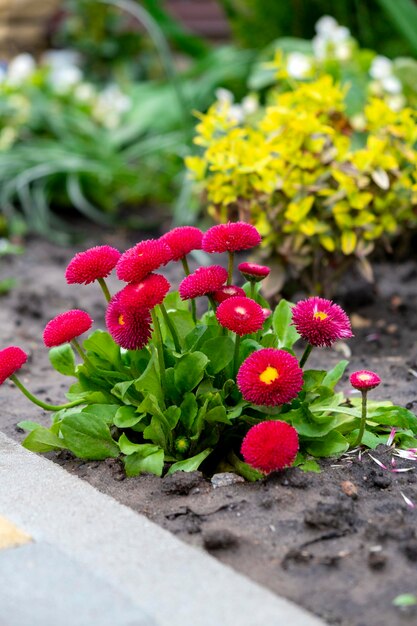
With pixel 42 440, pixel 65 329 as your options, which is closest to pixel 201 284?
pixel 65 329

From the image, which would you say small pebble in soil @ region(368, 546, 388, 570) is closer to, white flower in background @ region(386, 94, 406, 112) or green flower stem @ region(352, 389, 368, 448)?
green flower stem @ region(352, 389, 368, 448)

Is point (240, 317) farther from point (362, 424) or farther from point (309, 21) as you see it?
point (309, 21)

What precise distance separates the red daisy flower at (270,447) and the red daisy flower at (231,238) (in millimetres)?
450

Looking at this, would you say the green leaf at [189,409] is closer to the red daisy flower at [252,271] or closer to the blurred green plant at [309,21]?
the red daisy flower at [252,271]

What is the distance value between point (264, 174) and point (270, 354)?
1.37 meters

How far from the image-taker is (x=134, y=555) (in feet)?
5.93

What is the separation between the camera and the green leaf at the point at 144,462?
2.20 m

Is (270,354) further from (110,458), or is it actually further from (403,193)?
(403,193)

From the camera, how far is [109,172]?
18.3 ft

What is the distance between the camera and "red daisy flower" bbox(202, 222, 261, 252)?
221cm

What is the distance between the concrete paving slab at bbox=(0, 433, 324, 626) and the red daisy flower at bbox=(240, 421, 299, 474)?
0.24m

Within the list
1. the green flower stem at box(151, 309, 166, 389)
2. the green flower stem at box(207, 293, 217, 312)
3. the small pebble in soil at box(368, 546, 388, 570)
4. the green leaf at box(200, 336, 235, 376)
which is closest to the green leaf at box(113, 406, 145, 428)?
the green flower stem at box(151, 309, 166, 389)

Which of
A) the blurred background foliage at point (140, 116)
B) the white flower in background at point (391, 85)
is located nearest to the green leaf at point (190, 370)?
the white flower in background at point (391, 85)

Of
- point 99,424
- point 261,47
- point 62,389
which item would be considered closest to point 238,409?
point 99,424
